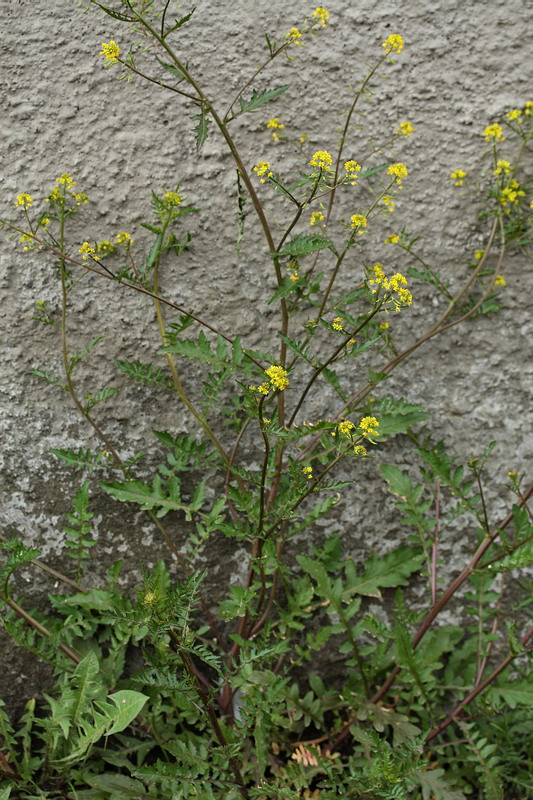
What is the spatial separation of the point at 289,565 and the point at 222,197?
50.8 inches

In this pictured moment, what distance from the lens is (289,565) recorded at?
2.32m

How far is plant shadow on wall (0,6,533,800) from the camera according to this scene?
75.8 inches

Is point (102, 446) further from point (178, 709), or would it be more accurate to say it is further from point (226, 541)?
point (178, 709)

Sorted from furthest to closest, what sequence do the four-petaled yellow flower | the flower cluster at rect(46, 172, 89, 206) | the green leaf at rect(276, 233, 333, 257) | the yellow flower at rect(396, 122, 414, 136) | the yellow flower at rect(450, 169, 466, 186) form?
the yellow flower at rect(450, 169, 466, 186), the yellow flower at rect(396, 122, 414, 136), the flower cluster at rect(46, 172, 89, 206), the green leaf at rect(276, 233, 333, 257), the four-petaled yellow flower

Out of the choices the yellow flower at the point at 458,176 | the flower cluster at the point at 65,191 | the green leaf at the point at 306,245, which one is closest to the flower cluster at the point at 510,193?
the yellow flower at the point at 458,176

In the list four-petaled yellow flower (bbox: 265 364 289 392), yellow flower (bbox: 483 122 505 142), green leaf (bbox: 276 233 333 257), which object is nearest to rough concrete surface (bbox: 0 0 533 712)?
yellow flower (bbox: 483 122 505 142)

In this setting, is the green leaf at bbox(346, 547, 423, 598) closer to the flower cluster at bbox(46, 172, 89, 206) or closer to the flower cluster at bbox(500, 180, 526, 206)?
the flower cluster at bbox(500, 180, 526, 206)

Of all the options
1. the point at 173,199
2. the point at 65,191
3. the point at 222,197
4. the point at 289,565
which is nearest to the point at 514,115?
the point at 222,197

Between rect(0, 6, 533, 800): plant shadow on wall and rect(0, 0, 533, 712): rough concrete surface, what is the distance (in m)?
0.05

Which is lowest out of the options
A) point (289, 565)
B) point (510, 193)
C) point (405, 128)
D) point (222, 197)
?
point (289, 565)

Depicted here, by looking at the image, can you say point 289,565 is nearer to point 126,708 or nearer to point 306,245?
point 126,708

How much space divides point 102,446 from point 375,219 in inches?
48.5

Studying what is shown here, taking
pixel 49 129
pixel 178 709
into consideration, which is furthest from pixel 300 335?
pixel 178 709

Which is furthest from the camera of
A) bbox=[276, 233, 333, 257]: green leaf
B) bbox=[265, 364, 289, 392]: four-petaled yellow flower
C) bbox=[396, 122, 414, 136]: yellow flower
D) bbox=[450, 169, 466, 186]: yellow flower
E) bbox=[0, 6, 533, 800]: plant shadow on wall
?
bbox=[450, 169, 466, 186]: yellow flower
